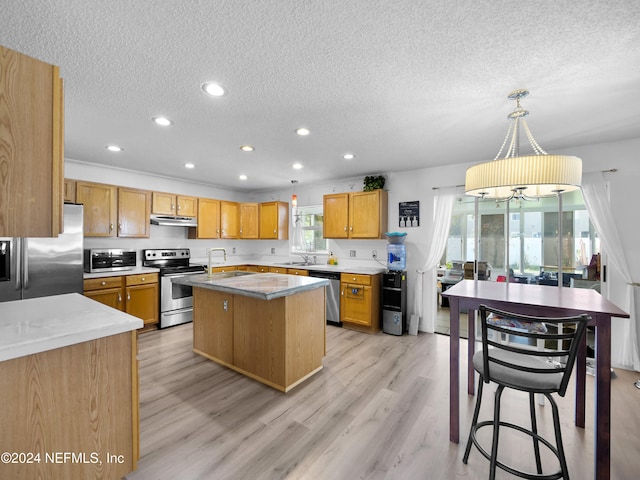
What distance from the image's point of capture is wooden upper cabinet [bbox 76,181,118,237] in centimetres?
384

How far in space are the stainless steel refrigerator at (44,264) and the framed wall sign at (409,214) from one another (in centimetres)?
438

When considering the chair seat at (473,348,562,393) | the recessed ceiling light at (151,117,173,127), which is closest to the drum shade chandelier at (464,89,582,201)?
the chair seat at (473,348,562,393)

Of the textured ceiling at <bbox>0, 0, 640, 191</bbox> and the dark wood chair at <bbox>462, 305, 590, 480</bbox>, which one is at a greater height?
the textured ceiling at <bbox>0, 0, 640, 191</bbox>

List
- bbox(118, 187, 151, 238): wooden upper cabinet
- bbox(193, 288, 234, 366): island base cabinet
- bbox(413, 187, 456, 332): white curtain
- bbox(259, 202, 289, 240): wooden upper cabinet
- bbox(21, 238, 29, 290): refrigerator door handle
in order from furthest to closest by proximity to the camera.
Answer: bbox(259, 202, 289, 240): wooden upper cabinet → bbox(118, 187, 151, 238): wooden upper cabinet → bbox(413, 187, 456, 332): white curtain → bbox(21, 238, 29, 290): refrigerator door handle → bbox(193, 288, 234, 366): island base cabinet

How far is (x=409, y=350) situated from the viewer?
11.3ft

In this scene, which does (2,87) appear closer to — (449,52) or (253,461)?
(449,52)

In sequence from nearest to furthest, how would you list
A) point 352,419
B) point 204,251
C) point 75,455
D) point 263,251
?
1. point 75,455
2. point 352,419
3. point 204,251
4. point 263,251

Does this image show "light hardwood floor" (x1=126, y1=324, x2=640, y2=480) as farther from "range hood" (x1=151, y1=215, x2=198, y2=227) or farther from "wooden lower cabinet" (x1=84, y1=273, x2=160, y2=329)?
"range hood" (x1=151, y1=215, x2=198, y2=227)

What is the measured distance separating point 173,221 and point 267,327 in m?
3.19

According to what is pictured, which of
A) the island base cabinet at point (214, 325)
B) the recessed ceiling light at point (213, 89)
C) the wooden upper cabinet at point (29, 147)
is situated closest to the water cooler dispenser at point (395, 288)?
the island base cabinet at point (214, 325)

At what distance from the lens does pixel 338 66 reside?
5.65 ft

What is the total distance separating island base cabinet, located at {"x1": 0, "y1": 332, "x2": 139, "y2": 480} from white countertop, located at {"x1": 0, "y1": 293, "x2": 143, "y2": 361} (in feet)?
0.23

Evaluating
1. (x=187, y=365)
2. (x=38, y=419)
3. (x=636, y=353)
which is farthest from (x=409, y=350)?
(x=38, y=419)

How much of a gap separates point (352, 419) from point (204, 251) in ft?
14.9
